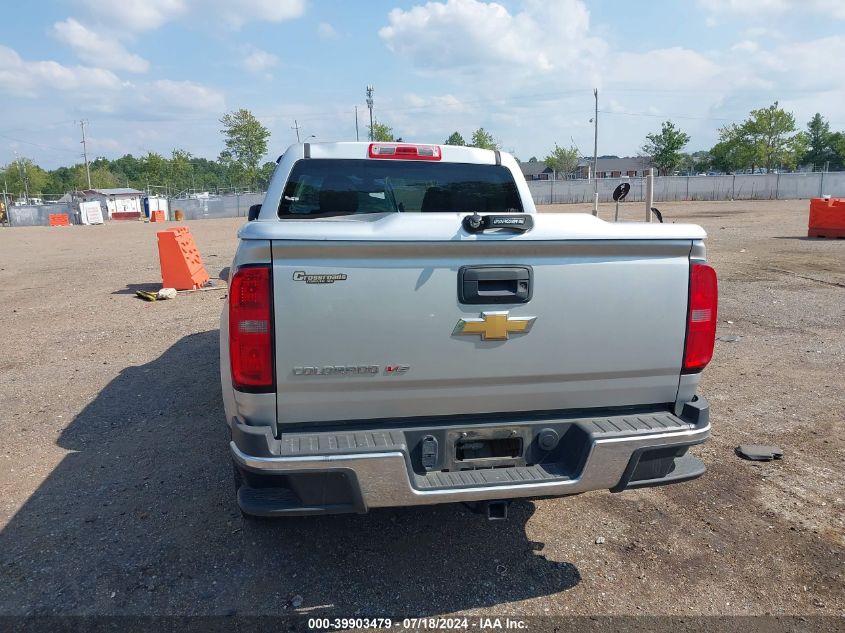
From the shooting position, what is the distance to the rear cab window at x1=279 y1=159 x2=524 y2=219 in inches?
177

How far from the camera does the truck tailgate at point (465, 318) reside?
104 inches

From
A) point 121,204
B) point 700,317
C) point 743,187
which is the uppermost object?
point 743,187

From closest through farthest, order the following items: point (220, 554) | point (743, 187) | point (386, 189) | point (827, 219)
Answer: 1. point (220, 554)
2. point (386, 189)
3. point (827, 219)
4. point (743, 187)

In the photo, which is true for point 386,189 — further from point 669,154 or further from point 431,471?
point 669,154

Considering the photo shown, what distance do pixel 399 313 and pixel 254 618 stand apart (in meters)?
1.56

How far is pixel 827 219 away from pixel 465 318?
19570 millimetres

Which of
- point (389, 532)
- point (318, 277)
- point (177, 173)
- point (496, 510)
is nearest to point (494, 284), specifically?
point (318, 277)

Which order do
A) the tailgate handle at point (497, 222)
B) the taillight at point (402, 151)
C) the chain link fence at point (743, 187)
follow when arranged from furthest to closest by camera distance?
the chain link fence at point (743, 187), the taillight at point (402, 151), the tailgate handle at point (497, 222)

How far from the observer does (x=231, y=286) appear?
2646 mm

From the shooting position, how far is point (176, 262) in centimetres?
1136

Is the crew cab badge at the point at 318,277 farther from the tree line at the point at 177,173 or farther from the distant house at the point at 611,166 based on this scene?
the distant house at the point at 611,166

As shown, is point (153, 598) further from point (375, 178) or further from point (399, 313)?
point (375, 178)

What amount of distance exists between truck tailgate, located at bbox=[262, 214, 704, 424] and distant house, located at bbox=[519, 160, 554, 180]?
341 feet

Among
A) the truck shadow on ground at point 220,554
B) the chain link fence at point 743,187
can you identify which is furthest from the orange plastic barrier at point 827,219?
the chain link fence at point 743,187
